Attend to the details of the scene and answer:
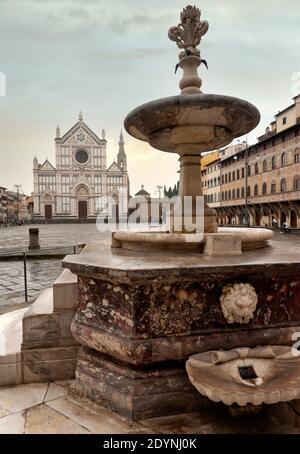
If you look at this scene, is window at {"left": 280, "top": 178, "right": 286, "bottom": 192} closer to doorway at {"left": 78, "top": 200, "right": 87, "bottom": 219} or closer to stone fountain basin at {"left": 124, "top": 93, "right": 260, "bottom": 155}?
stone fountain basin at {"left": 124, "top": 93, "right": 260, "bottom": 155}

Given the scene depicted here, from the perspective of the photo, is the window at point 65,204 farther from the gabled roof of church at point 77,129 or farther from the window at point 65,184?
the gabled roof of church at point 77,129

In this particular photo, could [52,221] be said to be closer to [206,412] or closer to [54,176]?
[54,176]

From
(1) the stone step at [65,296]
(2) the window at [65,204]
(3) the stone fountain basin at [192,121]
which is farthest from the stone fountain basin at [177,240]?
→ (2) the window at [65,204]

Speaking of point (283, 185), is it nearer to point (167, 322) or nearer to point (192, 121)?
point (192, 121)

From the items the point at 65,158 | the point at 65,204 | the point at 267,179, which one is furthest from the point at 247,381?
the point at 65,158

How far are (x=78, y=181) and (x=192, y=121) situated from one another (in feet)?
218

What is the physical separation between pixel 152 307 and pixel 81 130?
73526 millimetres

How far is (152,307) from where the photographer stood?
2293 millimetres

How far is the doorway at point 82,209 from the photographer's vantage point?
67.1 meters

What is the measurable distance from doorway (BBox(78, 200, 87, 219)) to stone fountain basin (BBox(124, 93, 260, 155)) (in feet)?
211

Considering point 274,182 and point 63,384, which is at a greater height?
point 274,182

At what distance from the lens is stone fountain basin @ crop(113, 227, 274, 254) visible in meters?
3.08

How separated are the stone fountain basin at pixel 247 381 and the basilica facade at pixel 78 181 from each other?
2485 inches

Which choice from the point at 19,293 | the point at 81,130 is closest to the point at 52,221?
the point at 81,130
